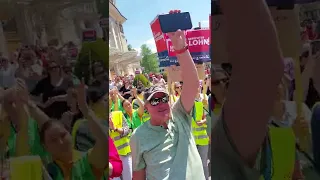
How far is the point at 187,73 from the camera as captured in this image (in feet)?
9.07

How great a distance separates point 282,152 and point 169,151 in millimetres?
1159

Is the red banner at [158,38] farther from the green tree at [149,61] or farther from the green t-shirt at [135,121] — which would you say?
the green tree at [149,61]

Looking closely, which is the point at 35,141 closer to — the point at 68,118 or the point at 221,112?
the point at 68,118

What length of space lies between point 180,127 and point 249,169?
116 cm

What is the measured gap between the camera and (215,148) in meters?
1.71

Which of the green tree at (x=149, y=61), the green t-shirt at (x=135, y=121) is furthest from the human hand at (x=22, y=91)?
the green tree at (x=149, y=61)

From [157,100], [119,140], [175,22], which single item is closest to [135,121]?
[119,140]

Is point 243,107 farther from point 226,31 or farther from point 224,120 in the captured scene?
point 226,31

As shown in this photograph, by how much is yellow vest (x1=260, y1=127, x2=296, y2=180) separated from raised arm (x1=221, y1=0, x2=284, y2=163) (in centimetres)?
5

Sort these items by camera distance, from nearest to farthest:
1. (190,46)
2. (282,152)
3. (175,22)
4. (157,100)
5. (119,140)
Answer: (282,152) → (175,22) → (157,100) → (119,140) → (190,46)

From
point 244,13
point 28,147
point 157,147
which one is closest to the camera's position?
point 244,13

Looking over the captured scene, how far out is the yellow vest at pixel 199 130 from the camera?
544 cm

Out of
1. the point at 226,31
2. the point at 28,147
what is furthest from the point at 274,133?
the point at 28,147

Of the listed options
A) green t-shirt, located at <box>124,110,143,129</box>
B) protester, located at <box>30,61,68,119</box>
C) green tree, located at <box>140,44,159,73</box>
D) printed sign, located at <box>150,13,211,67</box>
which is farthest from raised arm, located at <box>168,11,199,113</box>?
green tree, located at <box>140,44,159,73</box>
